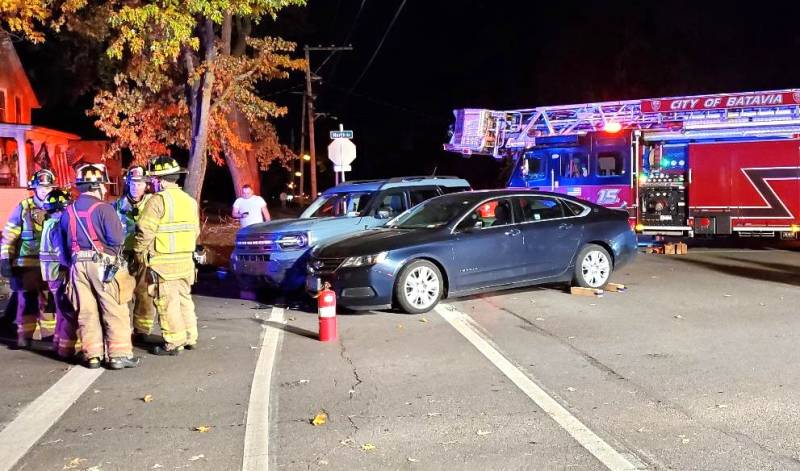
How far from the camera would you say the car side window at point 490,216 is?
30.6 ft

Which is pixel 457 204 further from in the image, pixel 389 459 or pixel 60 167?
pixel 60 167

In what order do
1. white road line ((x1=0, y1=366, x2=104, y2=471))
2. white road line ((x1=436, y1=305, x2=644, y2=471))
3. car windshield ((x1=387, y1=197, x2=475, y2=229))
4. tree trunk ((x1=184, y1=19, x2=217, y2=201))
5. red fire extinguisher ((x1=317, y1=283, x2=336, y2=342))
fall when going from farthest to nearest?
tree trunk ((x1=184, y1=19, x2=217, y2=201))
car windshield ((x1=387, y1=197, x2=475, y2=229))
red fire extinguisher ((x1=317, y1=283, x2=336, y2=342))
white road line ((x1=0, y1=366, x2=104, y2=471))
white road line ((x1=436, y1=305, x2=644, y2=471))

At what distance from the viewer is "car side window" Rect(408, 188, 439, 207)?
11328 mm

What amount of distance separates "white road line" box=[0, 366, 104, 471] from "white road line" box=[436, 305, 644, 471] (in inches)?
134

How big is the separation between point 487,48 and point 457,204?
35577 mm

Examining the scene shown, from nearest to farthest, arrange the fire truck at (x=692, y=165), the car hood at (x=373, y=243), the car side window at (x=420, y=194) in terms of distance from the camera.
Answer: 1. the car hood at (x=373, y=243)
2. the car side window at (x=420, y=194)
3. the fire truck at (x=692, y=165)

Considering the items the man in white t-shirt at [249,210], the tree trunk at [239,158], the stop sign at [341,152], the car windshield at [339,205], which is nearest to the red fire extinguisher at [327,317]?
the car windshield at [339,205]

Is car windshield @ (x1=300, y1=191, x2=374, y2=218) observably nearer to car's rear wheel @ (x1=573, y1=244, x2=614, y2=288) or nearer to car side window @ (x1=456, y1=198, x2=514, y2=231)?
car side window @ (x1=456, y1=198, x2=514, y2=231)

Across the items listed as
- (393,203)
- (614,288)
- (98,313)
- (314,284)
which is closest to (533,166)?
(393,203)

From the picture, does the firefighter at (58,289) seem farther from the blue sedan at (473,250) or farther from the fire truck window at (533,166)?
the fire truck window at (533,166)

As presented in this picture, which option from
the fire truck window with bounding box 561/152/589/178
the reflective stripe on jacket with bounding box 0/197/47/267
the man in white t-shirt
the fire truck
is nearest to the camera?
the reflective stripe on jacket with bounding box 0/197/47/267

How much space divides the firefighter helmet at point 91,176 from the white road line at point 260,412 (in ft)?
7.05

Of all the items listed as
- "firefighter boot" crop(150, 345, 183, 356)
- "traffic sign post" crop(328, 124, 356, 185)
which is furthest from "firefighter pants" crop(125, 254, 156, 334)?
"traffic sign post" crop(328, 124, 356, 185)

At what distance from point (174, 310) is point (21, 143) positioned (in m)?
18.4
